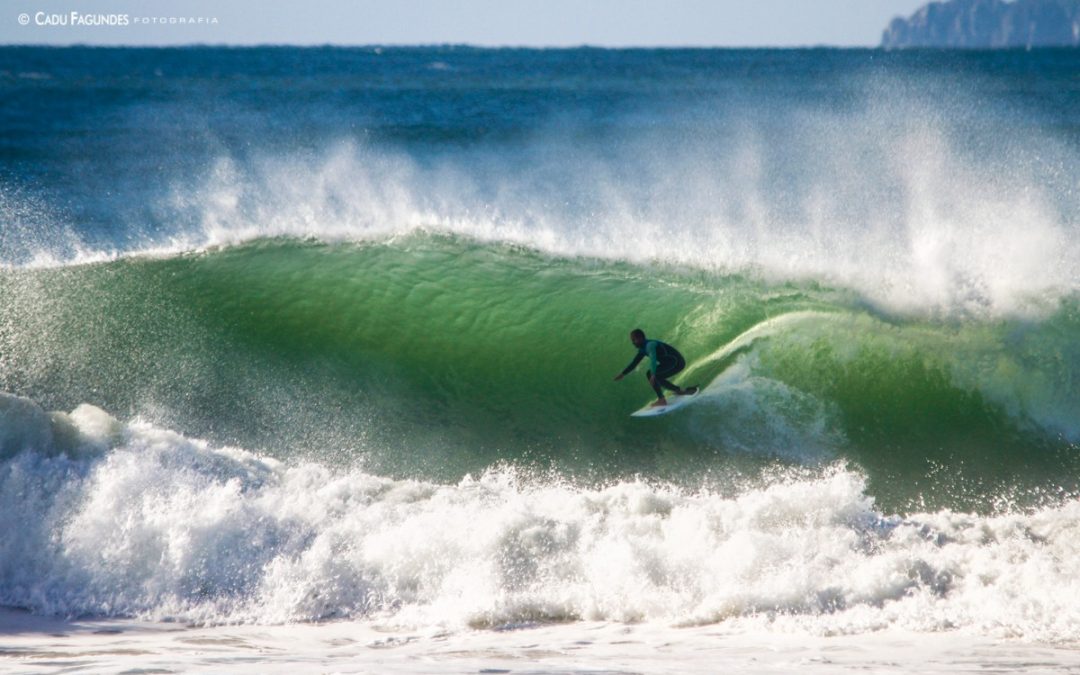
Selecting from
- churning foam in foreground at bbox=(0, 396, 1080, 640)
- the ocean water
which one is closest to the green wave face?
the ocean water

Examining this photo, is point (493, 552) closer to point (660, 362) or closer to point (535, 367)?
point (660, 362)

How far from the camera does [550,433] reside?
8.47 metres

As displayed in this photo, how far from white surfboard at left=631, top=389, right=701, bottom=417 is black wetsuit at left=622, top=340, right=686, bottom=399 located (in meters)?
0.09

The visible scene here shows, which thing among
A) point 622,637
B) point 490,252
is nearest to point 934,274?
point 490,252

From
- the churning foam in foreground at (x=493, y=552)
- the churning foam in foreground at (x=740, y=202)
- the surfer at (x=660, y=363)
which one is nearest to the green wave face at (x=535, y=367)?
the surfer at (x=660, y=363)

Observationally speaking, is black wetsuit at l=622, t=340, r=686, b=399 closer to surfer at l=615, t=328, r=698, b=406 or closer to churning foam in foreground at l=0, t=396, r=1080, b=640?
surfer at l=615, t=328, r=698, b=406

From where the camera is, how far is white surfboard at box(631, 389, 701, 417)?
8.38 meters

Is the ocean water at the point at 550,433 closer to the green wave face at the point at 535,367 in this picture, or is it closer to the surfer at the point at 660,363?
the green wave face at the point at 535,367

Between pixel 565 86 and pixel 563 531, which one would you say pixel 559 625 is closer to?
pixel 563 531

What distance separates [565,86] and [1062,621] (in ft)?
130

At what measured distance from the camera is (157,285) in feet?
34.5

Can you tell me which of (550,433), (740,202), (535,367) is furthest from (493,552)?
(740,202)

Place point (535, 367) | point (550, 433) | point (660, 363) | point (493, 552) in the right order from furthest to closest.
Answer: point (535, 367), point (550, 433), point (660, 363), point (493, 552)

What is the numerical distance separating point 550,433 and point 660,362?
3.37 ft
